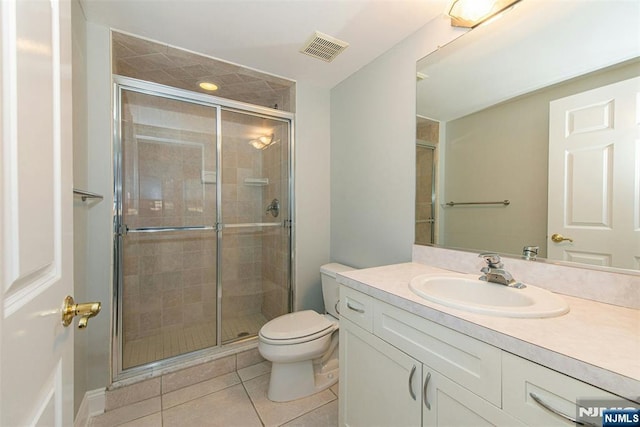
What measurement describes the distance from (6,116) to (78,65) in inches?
54.0

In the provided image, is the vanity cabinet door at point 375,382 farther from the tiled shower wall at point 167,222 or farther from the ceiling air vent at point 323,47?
the ceiling air vent at point 323,47

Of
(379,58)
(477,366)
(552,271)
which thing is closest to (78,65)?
(379,58)

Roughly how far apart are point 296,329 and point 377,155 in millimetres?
1310

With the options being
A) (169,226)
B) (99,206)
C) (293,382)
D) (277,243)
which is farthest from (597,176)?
(169,226)

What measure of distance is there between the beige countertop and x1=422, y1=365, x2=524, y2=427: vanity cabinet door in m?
0.18

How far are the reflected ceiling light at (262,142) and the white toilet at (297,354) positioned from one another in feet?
5.18

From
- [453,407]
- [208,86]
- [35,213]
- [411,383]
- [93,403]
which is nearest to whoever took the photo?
[35,213]

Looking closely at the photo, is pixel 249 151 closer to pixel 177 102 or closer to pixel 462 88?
pixel 177 102

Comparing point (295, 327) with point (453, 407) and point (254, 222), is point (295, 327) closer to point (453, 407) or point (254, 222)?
point (453, 407)

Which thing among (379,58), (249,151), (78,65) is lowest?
(249,151)

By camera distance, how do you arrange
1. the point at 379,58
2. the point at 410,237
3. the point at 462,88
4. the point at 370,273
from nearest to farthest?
the point at 370,273 → the point at 462,88 → the point at 410,237 → the point at 379,58

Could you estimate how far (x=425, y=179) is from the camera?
5.09 feet

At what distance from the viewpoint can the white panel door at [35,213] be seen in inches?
14.6

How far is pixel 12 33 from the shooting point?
0.38 metres
